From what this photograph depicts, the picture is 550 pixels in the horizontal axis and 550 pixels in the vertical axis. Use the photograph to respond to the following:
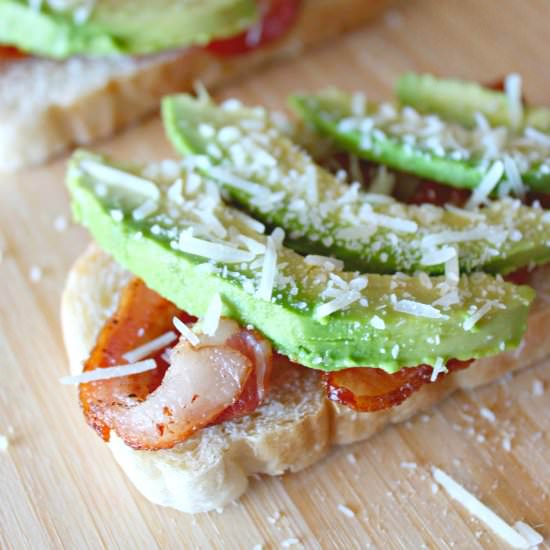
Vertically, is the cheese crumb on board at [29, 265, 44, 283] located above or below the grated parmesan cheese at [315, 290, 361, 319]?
below

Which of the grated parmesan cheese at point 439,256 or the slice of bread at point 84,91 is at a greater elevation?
the grated parmesan cheese at point 439,256

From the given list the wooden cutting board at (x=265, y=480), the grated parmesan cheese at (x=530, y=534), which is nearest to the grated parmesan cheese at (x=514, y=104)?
the wooden cutting board at (x=265, y=480)

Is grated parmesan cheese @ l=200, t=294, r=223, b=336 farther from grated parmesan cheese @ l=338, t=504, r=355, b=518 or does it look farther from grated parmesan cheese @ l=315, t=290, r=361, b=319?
grated parmesan cheese @ l=338, t=504, r=355, b=518

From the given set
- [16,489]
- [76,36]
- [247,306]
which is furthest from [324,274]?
[76,36]

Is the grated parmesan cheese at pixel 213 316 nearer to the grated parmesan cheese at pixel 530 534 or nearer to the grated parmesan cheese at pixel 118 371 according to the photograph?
the grated parmesan cheese at pixel 118 371

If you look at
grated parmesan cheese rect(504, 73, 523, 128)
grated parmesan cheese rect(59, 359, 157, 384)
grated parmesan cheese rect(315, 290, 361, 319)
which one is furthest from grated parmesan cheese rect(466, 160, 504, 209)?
grated parmesan cheese rect(59, 359, 157, 384)

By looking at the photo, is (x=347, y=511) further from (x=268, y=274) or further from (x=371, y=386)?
(x=268, y=274)
